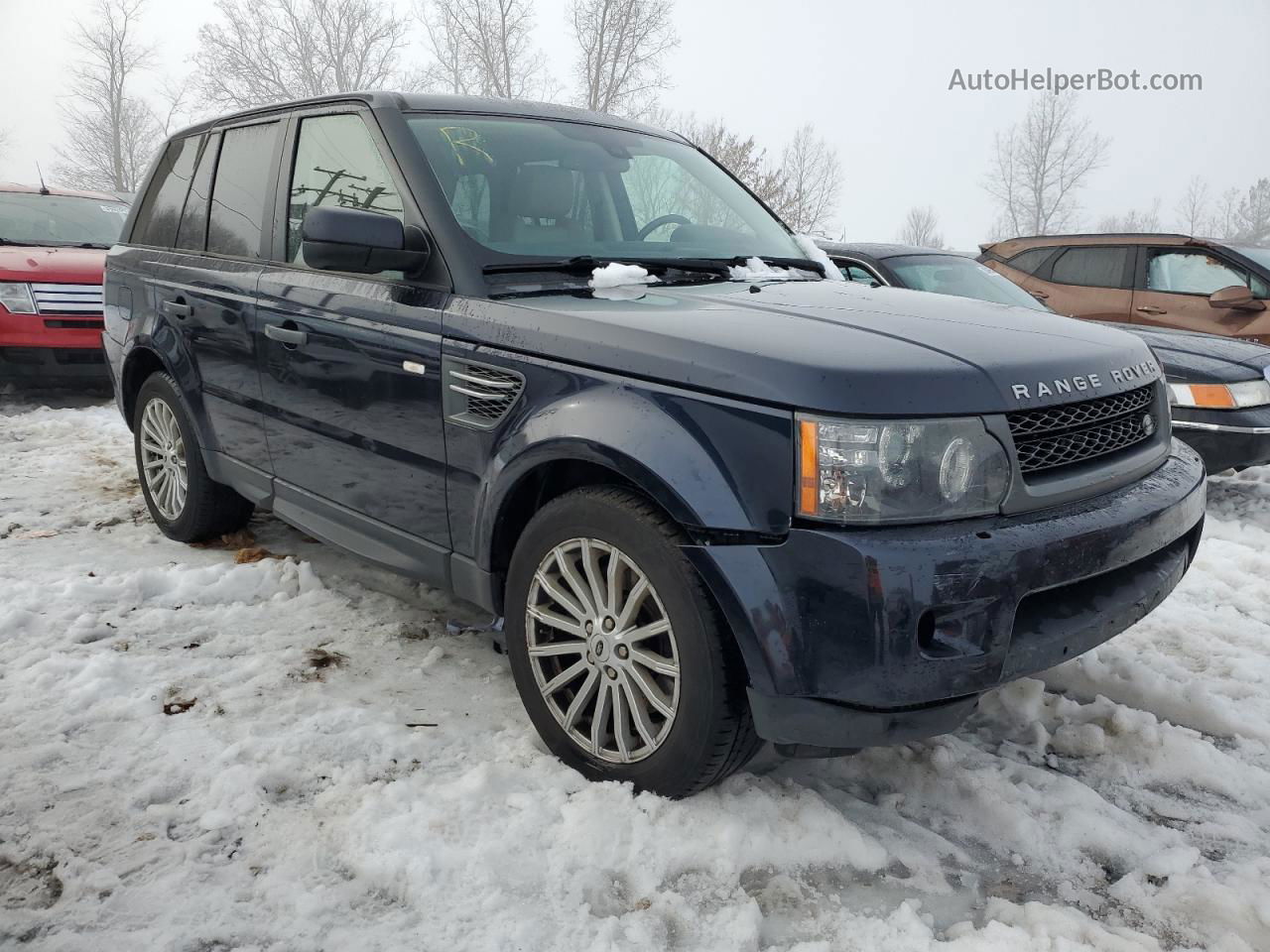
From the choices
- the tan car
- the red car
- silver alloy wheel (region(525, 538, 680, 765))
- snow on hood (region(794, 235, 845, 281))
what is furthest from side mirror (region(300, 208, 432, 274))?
the tan car

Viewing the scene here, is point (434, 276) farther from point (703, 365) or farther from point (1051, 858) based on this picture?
point (1051, 858)

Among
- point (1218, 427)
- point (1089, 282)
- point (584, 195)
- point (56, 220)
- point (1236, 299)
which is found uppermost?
point (56, 220)

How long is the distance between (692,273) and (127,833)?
2.20 meters

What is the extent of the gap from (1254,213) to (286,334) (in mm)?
86230

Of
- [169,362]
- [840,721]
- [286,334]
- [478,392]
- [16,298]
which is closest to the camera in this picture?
[840,721]

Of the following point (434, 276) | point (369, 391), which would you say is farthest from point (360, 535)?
point (434, 276)

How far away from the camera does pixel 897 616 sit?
1922 mm

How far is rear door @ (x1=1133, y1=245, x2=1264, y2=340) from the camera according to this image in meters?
7.19

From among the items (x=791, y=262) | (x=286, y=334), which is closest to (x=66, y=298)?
(x=286, y=334)

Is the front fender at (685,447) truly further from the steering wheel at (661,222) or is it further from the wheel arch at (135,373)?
the wheel arch at (135,373)

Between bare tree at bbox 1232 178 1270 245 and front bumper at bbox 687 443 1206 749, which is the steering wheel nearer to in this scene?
front bumper at bbox 687 443 1206 749

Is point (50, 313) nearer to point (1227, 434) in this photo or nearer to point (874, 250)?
point (874, 250)

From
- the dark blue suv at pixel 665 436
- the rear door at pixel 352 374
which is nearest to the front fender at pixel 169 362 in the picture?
the dark blue suv at pixel 665 436

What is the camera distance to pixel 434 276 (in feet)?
9.14
